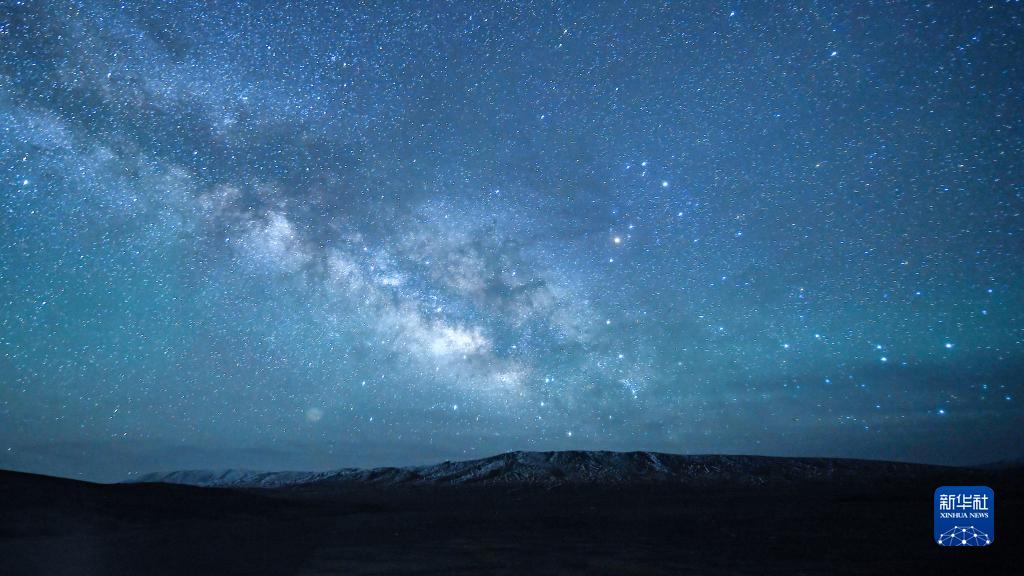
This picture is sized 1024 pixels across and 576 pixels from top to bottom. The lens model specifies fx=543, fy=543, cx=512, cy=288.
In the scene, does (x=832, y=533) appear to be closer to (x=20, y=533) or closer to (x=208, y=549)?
(x=208, y=549)

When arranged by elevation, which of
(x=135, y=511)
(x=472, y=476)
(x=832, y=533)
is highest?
(x=832, y=533)

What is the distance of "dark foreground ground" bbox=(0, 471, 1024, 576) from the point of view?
37.0 ft

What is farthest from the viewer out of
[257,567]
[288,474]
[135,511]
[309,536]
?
[288,474]

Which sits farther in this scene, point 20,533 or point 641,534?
point 641,534

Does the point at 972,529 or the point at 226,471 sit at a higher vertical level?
the point at 972,529

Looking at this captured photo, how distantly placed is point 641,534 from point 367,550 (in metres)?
8.60

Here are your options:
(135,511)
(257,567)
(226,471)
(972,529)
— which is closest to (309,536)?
(257,567)

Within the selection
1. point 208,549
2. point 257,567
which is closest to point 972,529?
point 257,567

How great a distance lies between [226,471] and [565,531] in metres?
148

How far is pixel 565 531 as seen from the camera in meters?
18.5

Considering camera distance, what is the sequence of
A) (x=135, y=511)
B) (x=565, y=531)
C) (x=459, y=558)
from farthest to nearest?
1. (x=135, y=511)
2. (x=565, y=531)
3. (x=459, y=558)

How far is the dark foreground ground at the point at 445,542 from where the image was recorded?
37.0 feet

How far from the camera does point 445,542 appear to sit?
15.3 m

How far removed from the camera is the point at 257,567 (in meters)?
11.5
